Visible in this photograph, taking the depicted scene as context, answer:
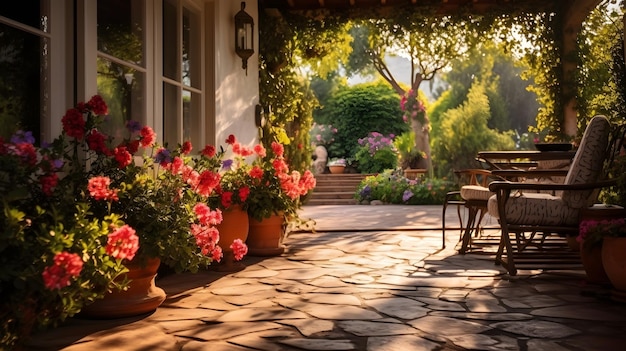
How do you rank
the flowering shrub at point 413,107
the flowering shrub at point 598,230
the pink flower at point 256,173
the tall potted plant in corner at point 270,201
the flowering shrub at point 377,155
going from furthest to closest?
the flowering shrub at point 377,155 → the flowering shrub at point 413,107 → the tall potted plant in corner at point 270,201 → the pink flower at point 256,173 → the flowering shrub at point 598,230

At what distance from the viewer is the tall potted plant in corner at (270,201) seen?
15.5 feet

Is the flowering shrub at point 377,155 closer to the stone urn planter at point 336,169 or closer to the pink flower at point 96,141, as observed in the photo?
the stone urn planter at point 336,169

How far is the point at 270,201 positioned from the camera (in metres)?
4.75

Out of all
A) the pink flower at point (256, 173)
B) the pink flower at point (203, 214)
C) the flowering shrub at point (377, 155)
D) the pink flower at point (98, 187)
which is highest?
the flowering shrub at point (377, 155)

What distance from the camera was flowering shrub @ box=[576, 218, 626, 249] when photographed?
3.20 meters

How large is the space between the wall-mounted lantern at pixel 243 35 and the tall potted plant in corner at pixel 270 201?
1190 millimetres

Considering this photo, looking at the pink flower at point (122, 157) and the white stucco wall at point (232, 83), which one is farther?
the white stucco wall at point (232, 83)

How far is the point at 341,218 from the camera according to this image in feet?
28.6

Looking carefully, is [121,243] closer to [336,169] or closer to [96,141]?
[96,141]

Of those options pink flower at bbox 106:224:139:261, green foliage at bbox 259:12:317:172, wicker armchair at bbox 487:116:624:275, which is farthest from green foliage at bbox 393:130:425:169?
pink flower at bbox 106:224:139:261

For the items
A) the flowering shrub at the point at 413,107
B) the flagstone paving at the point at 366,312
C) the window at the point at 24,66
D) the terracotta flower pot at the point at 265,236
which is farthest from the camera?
the flowering shrub at the point at 413,107

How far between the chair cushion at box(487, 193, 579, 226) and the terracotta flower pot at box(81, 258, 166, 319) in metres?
2.25

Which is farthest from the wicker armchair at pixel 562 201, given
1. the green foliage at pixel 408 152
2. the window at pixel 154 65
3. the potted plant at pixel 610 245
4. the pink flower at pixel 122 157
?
the green foliage at pixel 408 152

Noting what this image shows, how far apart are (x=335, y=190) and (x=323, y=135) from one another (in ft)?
14.7
